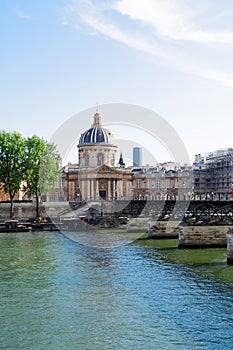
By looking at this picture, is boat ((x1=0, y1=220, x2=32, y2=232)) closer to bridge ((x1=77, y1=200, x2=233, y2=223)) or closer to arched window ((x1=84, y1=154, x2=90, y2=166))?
bridge ((x1=77, y1=200, x2=233, y2=223))

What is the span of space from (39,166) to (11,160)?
3.64 m

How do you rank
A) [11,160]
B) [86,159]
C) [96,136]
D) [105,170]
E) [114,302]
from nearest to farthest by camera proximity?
[114,302] < [11,160] < [105,170] < [86,159] < [96,136]

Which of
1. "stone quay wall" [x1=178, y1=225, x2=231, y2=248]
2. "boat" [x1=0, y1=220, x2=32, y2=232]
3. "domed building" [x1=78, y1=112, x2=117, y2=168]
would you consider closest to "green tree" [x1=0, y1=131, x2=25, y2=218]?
"boat" [x1=0, y1=220, x2=32, y2=232]

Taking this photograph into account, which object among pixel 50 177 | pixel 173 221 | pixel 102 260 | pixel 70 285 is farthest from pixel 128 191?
pixel 70 285

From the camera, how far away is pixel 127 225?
215ft

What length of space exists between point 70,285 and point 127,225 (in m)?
38.9

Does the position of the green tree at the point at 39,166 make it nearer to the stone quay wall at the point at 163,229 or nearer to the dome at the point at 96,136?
the stone quay wall at the point at 163,229

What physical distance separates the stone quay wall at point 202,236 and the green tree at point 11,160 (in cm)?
3226

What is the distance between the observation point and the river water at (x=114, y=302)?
1833cm

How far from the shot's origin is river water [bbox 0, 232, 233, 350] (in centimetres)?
→ 1833

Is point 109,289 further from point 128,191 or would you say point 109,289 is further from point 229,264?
point 128,191

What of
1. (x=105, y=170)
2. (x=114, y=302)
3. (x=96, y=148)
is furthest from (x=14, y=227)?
(x=96, y=148)

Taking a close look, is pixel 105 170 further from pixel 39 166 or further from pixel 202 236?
pixel 202 236

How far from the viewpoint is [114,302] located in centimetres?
2333
